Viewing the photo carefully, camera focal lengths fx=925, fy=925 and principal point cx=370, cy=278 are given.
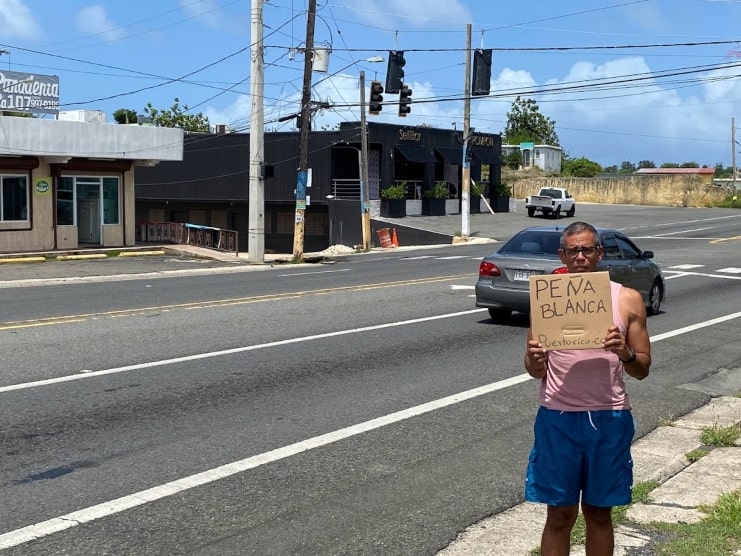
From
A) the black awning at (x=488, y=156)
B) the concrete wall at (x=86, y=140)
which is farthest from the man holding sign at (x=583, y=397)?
the black awning at (x=488, y=156)

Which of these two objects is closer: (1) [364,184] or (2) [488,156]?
(1) [364,184]

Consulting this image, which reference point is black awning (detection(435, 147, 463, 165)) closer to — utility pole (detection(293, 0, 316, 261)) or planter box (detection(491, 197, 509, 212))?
planter box (detection(491, 197, 509, 212))

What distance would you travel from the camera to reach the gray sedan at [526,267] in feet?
45.6

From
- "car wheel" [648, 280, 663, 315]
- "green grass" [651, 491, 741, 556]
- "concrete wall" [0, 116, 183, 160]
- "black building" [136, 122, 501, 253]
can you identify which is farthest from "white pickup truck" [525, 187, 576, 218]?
"green grass" [651, 491, 741, 556]

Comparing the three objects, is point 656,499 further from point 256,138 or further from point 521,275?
point 256,138

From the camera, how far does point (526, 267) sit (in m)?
13.9

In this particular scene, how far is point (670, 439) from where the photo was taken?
25.6 ft

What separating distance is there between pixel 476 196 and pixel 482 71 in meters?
29.8

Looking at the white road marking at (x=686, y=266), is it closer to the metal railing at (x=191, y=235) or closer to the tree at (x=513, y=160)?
the metal railing at (x=191, y=235)

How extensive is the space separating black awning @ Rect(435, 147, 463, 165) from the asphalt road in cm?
4084

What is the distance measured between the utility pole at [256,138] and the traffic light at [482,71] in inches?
279

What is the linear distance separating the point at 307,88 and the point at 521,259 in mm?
20344

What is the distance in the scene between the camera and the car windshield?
1415cm

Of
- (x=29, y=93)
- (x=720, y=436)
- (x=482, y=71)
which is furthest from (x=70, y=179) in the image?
(x=720, y=436)
